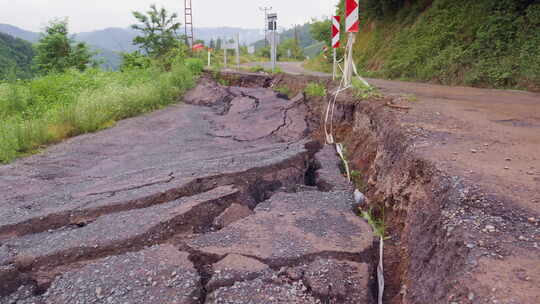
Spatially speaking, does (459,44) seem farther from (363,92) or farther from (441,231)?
(441,231)

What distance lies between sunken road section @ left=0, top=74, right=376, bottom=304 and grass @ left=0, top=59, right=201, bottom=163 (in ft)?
3.49

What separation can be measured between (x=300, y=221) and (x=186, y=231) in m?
0.78

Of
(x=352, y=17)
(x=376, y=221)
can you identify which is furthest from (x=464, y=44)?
(x=376, y=221)

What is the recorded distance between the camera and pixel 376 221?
110 inches

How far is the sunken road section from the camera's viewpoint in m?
2.00

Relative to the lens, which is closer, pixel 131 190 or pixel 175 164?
pixel 131 190

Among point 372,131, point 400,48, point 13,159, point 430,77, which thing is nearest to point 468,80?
point 430,77

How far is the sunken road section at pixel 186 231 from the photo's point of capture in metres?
2.00

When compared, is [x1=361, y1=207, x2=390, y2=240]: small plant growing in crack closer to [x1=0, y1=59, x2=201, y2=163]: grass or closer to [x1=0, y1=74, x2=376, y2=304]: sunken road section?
[x1=0, y1=74, x2=376, y2=304]: sunken road section

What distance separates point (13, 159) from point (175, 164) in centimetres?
251

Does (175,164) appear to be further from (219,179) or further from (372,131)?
(372,131)

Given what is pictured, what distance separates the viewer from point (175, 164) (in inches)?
168

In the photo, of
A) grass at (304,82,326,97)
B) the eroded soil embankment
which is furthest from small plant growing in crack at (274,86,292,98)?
the eroded soil embankment

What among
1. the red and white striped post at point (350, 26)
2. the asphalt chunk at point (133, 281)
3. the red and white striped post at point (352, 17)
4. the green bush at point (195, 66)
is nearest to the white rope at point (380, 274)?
the asphalt chunk at point (133, 281)
